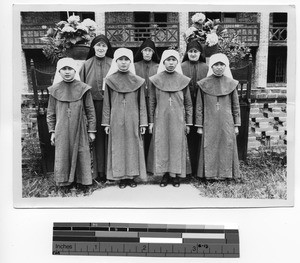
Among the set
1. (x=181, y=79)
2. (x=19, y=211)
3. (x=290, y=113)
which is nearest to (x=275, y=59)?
(x=290, y=113)

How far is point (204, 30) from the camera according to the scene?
184cm

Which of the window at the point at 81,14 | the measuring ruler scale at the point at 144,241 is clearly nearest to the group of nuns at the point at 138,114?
the window at the point at 81,14

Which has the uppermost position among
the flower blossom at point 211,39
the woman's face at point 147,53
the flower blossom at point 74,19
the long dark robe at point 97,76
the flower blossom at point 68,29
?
the flower blossom at point 74,19

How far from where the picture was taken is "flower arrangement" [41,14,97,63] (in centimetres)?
182

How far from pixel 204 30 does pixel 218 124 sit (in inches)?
16.8

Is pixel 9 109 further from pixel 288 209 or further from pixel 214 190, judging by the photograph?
pixel 288 209

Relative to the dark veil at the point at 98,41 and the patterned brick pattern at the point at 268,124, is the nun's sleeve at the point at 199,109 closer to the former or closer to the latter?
the patterned brick pattern at the point at 268,124

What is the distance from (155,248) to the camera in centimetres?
177

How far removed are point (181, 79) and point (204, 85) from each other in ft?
0.35

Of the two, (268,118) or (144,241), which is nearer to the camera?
(144,241)

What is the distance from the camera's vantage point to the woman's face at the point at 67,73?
5.95 ft

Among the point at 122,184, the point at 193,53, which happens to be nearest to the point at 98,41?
the point at 193,53

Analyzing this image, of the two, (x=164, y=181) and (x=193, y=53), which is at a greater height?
(x=193, y=53)

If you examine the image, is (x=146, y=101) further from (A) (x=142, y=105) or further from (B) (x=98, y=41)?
(B) (x=98, y=41)
